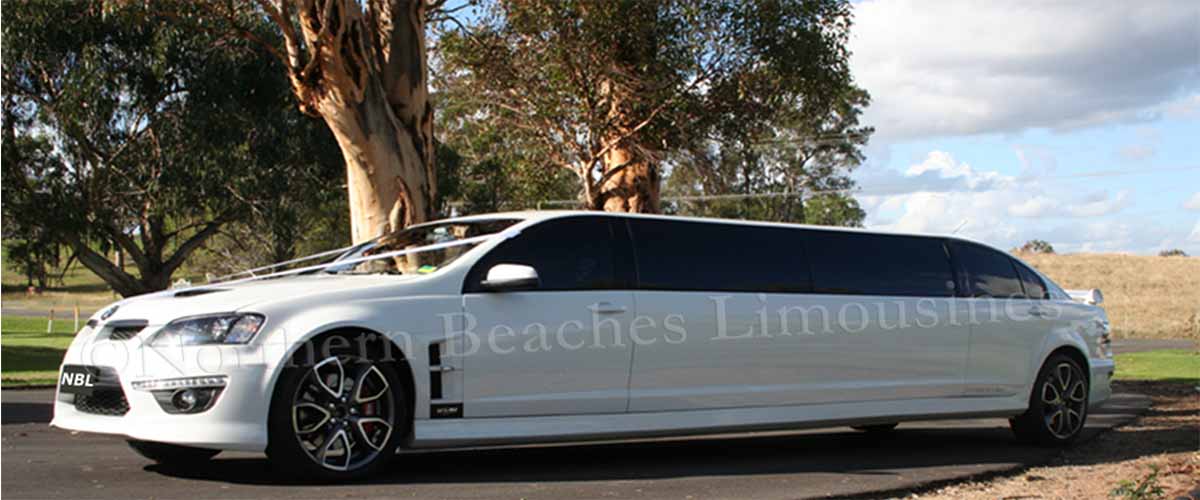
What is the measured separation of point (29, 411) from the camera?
12602 millimetres

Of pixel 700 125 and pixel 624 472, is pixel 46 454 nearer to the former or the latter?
pixel 624 472

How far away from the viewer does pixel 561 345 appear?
25.2 feet

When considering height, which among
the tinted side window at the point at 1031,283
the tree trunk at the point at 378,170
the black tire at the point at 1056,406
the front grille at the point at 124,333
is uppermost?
the tree trunk at the point at 378,170

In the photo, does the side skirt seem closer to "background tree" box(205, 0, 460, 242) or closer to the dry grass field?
"background tree" box(205, 0, 460, 242)

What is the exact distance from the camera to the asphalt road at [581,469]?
6.91m

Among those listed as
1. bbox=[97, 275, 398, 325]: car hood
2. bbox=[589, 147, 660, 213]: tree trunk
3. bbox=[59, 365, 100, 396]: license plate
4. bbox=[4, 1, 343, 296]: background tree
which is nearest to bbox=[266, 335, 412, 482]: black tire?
bbox=[97, 275, 398, 325]: car hood

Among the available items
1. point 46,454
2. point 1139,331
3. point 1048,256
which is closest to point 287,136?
point 46,454

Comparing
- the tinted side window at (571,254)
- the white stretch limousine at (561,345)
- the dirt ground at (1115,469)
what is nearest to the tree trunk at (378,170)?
the white stretch limousine at (561,345)

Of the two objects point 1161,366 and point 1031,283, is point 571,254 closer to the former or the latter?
point 1031,283

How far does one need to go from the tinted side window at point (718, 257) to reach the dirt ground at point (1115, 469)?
5.99ft

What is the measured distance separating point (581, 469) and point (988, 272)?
4164 millimetres

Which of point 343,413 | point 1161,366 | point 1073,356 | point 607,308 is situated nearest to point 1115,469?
point 1073,356

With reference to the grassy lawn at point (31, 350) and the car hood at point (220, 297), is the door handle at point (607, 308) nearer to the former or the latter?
the car hood at point (220, 297)

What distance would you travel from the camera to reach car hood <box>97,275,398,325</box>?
685 cm
